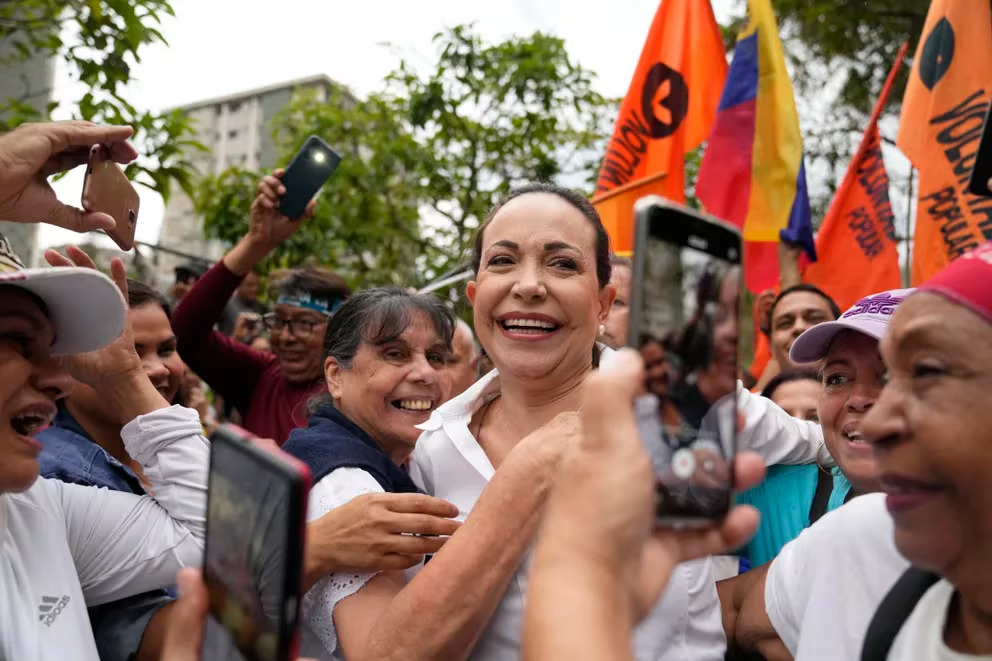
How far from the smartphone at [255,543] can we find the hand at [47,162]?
4.29ft

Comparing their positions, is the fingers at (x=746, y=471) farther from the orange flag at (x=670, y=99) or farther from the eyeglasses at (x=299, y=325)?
the orange flag at (x=670, y=99)

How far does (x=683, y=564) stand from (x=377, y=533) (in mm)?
719

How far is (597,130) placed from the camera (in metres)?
11.0

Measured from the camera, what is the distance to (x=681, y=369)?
1.15 meters

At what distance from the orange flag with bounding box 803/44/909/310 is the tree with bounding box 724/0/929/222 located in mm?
5897

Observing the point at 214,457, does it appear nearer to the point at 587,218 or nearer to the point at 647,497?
the point at 647,497

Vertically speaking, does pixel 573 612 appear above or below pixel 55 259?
below

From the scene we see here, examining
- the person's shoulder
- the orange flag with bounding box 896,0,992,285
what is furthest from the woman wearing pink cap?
the orange flag with bounding box 896,0,992,285

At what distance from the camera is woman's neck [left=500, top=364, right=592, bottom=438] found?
91.0 inches

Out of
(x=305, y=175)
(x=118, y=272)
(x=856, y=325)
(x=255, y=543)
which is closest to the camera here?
(x=255, y=543)

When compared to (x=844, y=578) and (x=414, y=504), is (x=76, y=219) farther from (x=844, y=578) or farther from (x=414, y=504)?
(x=844, y=578)

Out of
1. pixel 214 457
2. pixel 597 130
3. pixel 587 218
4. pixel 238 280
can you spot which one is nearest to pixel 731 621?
pixel 587 218

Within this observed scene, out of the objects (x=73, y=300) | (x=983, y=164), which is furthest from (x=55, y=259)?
(x=983, y=164)

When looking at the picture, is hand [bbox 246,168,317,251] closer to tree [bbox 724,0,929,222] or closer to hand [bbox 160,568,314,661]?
hand [bbox 160,568,314,661]
